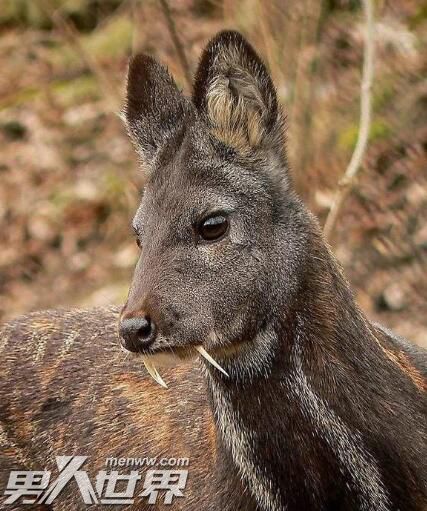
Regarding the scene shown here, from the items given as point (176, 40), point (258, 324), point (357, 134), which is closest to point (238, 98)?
point (258, 324)

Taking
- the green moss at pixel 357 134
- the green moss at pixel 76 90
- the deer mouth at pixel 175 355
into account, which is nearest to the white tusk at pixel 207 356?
the deer mouth at pixel 175 355

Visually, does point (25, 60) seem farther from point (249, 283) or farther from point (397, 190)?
point (249, 283)

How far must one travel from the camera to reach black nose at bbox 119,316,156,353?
4.57 meters

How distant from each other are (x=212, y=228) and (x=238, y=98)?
0.68 meters

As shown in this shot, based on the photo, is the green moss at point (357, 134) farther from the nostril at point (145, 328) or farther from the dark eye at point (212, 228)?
the nostril at point (145, 328)

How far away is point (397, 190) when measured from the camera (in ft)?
35.0

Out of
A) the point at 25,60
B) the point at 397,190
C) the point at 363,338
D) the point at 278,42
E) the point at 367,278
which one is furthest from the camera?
the point at 25,60

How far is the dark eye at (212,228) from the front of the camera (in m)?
4.88

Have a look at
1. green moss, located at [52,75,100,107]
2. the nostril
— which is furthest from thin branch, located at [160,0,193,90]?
green moss, located at [52,75,100,107]

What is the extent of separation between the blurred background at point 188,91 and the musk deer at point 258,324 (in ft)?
6.00

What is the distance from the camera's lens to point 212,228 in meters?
4.88

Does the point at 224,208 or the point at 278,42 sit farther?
the point at 278,42

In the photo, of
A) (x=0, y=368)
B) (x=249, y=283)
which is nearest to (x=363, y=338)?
(x=249, y=283)

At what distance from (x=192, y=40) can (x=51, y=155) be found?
14.0ft
